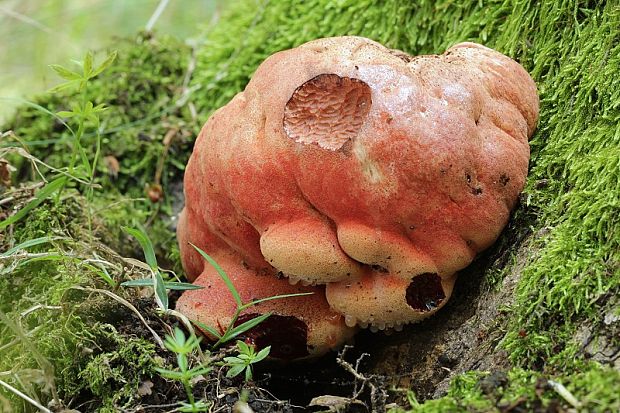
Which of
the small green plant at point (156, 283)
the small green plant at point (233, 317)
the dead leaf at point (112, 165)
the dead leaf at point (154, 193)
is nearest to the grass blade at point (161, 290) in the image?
the small green plant at point (156, 283)

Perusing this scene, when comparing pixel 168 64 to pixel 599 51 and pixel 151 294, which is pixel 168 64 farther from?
pixel 599 51

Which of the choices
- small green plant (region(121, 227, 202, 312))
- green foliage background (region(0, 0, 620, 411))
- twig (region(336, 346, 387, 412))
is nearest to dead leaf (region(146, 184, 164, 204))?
green foliage background (region(0, 0, 620, 411))

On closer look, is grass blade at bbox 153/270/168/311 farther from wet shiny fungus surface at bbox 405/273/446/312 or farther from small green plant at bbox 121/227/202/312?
wet shiny fungus surface at bbox 405/273/446/312

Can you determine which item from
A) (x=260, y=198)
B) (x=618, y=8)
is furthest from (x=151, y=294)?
(x=618, y=8)

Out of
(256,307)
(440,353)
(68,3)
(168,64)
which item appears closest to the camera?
(440,353)

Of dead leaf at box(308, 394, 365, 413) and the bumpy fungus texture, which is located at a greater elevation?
the bumpy fungus texture

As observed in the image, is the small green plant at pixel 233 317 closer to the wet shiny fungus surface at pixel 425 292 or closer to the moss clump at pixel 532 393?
the wet shiny fungus surface at pixel 425 292
